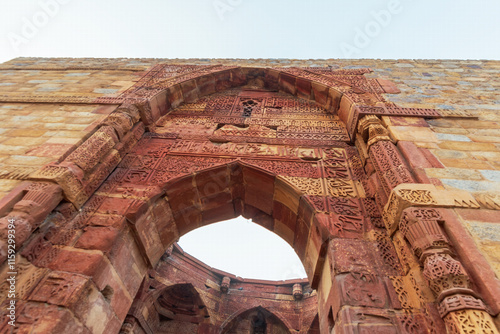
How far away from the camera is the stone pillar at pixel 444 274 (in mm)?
1894

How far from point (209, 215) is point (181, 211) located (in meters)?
0.48

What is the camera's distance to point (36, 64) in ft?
22.5

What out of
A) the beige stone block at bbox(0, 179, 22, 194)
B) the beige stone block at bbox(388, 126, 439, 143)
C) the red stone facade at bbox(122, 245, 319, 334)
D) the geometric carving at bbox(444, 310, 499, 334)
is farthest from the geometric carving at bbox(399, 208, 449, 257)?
the red stone facade at bbox(122, 245, 319, 334)

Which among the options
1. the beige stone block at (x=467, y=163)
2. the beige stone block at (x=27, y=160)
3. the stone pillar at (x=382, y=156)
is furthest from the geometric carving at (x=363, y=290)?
the beige stone block at (x=27, y=160)

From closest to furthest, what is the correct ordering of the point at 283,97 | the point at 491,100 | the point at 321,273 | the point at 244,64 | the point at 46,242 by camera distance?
the point at 46,242, the point at 321,273, the point at 491,100, the point at 283,97, the point at 244,64

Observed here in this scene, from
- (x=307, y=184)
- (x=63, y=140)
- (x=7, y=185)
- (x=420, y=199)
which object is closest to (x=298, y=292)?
(x=307, y=184)

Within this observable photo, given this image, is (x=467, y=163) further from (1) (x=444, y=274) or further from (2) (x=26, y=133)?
(2) (x=26, y=133)

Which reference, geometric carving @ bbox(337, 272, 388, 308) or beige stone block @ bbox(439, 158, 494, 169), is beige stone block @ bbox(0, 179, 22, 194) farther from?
beige stone block @ bbox(439, 158, 494, 169)

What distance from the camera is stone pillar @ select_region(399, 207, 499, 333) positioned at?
189cm

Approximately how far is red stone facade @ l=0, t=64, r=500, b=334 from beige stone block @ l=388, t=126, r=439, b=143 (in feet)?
0.56

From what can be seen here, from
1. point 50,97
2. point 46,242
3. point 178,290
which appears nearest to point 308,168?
point 46,242

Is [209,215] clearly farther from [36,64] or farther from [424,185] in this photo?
[36,64]

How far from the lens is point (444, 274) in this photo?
2137 mm

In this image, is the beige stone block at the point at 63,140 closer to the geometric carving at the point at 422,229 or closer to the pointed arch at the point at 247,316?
the geometric carving at the point at 422,229
